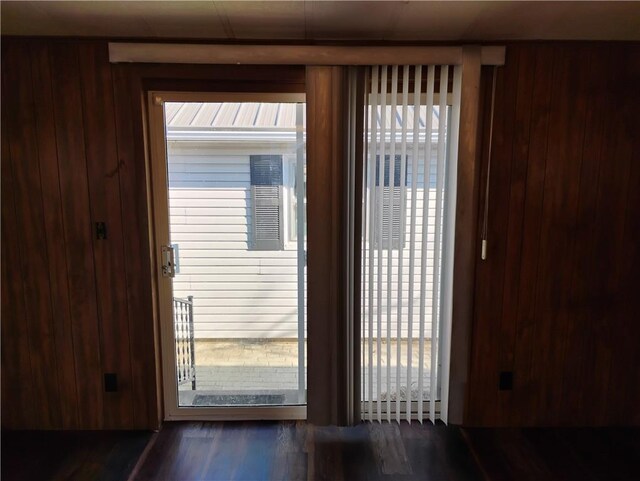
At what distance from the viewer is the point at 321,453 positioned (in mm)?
1941

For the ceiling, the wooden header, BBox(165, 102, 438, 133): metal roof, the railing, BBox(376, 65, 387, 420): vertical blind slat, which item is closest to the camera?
the ceiling

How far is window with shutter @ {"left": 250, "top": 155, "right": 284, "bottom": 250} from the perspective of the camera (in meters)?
2.06

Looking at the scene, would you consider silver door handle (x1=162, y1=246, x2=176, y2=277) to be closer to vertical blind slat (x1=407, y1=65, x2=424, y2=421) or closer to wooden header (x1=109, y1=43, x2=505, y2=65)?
wooden header (x1=109, y1=43, x2=505, y2=65)

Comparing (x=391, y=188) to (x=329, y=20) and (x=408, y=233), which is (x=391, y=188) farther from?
(x=329, y=20)

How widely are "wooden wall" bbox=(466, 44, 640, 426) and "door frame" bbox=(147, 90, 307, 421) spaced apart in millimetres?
1164

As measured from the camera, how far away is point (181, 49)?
1.77m

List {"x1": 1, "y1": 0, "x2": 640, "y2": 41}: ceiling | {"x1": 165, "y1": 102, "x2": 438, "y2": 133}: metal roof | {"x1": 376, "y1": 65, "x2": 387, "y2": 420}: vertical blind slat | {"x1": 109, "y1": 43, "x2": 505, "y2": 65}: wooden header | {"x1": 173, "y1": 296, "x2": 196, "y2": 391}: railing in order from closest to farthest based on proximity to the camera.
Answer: {"x1": 1, "y1": 0, "x2": 640, "y2": 41}: ceiling → {"x1": 109, "y1": 43, "x2": 505, "y2": 65}: wooden header → {"x1": 376, "y1": 65, "x2": 387, "y2": 420}: vertical blind slat → {"x1": 165, "y1": 102, "x2": 438, "y2": 133}: metal roof → {"x1": 173, "y1": 296, "x2": 196, "y2": 391}: railing

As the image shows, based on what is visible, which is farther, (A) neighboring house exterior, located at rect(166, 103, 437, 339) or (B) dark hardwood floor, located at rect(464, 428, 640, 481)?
(A) neighboring house exterior, located at rect(166, 103, 437, 339)

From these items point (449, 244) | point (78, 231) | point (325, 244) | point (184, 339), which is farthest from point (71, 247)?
point (449, 244)

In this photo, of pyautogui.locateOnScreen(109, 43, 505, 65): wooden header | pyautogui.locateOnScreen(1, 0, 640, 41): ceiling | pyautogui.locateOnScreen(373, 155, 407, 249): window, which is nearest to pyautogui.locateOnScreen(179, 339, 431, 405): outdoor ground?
pyautogui.locateOnScreen(373, 155, 407, 249): window

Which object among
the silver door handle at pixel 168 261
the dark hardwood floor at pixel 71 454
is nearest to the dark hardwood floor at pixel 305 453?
the dark hardwood floor at pixel 71 454

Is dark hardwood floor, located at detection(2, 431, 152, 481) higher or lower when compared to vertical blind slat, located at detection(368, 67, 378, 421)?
lower

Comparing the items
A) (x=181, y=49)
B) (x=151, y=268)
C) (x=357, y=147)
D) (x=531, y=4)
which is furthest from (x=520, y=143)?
(x=151, y=268)

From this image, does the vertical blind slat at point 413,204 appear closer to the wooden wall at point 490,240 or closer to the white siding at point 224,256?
the wooden wall at point 490,240
